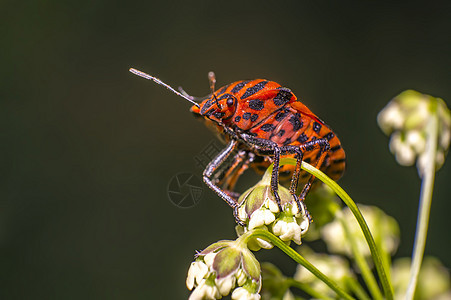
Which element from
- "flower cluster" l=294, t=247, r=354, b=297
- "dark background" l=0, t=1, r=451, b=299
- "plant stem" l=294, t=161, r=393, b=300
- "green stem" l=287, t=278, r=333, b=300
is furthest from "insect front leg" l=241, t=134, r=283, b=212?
"dark background" l=0, t=1, r=451, b=299

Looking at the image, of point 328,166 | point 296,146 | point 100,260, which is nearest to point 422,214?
point 328,166

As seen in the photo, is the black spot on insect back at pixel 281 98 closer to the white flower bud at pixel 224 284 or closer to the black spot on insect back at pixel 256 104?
the black spot on insect back at pixel 256 104

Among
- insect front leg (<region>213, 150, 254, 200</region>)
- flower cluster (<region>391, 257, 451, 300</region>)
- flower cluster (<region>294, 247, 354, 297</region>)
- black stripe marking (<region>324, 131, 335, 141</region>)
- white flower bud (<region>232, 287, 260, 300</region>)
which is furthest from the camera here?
flower cluster (<region>391, 257, 451, 300</region>)

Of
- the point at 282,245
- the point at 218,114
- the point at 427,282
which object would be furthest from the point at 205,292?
the point at 427,282

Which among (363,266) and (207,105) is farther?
(363,266)

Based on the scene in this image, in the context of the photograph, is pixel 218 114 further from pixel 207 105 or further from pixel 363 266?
pixel 363 266

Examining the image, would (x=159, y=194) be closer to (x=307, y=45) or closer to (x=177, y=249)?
(x=177, y=249)

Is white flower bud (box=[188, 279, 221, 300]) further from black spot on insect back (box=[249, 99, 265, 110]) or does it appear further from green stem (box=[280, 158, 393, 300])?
black spot on insect back (box=[249, 99, 265, 110])
